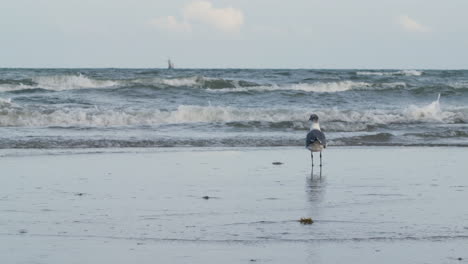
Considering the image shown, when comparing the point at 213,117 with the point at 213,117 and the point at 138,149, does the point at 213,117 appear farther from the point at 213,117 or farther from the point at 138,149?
the point at 138,149

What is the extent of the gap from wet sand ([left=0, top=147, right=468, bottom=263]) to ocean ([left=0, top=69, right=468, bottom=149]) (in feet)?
9.33

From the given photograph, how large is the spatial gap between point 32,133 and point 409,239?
10.4m

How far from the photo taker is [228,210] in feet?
23.4

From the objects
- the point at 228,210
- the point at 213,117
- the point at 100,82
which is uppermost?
the point at 228,210

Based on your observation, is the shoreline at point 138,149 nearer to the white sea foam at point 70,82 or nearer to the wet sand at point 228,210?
the wet sand at point 228,210

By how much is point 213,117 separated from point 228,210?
1233 cm

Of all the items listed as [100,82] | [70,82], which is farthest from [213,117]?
[70,82]

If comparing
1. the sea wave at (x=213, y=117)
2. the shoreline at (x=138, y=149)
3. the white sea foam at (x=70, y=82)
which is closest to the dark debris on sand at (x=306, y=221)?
the shoreline at (x=138, y=149)

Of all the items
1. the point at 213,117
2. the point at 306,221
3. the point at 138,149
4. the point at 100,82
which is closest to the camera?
the point at 306,221

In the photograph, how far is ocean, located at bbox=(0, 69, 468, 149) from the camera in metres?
14.5

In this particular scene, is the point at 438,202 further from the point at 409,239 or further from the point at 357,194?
the point at 409,239

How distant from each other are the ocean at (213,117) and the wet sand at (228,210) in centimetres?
284

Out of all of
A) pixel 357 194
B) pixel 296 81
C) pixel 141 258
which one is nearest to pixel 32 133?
pixel 357 194

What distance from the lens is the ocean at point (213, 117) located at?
572 inches
